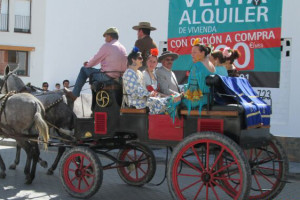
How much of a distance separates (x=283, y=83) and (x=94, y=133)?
546 centimetres

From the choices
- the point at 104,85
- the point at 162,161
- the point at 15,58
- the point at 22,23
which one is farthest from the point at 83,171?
the point at 22,23

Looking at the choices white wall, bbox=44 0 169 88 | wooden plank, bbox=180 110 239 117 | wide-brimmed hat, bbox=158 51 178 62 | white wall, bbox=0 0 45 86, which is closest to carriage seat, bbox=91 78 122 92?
wide-brimmed hat, bbox=158 51 178 62

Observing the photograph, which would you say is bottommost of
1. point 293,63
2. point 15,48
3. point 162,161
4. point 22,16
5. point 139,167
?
point 162,161

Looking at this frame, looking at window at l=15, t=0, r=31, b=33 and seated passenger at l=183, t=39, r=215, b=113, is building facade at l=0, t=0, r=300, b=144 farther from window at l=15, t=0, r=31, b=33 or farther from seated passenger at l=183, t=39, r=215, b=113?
window at l=15, t=0, r=31, b=33

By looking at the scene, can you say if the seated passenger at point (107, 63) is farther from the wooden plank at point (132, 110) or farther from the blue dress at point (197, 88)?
the blue dress at point (197, 88)

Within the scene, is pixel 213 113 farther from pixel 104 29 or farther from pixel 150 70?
pixel 104 29

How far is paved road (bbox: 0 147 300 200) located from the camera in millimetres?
6102

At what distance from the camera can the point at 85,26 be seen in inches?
498

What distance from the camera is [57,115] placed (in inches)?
307

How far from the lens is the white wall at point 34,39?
25.0 m

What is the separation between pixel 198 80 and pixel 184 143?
820mm

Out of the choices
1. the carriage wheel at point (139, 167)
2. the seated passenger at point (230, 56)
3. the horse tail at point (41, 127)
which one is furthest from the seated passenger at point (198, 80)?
the horse tail at point (41, 127)

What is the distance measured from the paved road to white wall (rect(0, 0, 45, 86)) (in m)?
18.0

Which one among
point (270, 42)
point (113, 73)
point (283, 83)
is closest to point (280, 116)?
point (283, 83)
